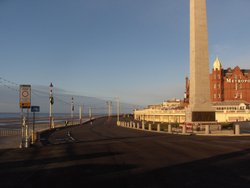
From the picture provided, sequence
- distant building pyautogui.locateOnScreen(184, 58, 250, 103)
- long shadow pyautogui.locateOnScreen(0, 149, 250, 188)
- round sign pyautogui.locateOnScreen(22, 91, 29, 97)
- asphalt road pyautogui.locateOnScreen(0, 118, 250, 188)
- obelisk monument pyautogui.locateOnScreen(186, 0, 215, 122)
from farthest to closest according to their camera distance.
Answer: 1. distant building pyautogui.locateOnScreen(184, 58, 250, 103)
2. obelisk monument pyautogui.locateOnScreen(186, 0, 215, 122)
3. round sign pyautogui.locateOnScreen(22, 91, 29, 97)
4. asphalt road pyautogui.locateOnScreen(0, 118, 250, 188)
5. long shadow pyautogui.locateOnScreen(0, 149, 250, 188)

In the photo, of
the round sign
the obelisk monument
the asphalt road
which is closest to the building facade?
the obelisk monument

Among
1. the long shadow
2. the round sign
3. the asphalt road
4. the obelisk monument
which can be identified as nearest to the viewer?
the long shadow

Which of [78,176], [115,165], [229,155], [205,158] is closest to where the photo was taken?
[78,176]

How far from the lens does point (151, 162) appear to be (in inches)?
578

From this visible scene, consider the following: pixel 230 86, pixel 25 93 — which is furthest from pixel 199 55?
pixel 230 86

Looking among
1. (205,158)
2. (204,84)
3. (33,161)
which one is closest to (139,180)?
(205,158)

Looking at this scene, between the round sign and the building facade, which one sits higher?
the building facade

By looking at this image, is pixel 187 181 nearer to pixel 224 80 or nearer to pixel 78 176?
pixel 78 176

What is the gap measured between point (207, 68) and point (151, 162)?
25.1m

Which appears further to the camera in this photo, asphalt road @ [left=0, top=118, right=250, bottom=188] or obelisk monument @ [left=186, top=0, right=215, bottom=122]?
obelisk monument @ [left=186, top=0, right=215, bottom=122]

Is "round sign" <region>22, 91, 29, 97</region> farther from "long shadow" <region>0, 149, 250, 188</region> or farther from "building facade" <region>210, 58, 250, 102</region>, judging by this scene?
"building facade" <region>210, 58, 250, 102</region>

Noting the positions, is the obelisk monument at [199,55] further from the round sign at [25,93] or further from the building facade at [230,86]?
the building facade at [230,86]

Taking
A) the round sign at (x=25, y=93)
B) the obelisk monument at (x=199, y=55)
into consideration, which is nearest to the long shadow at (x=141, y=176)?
the round sign at (x=25, y=93)

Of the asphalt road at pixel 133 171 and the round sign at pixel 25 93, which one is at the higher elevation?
the round sign at pixel 25 93
